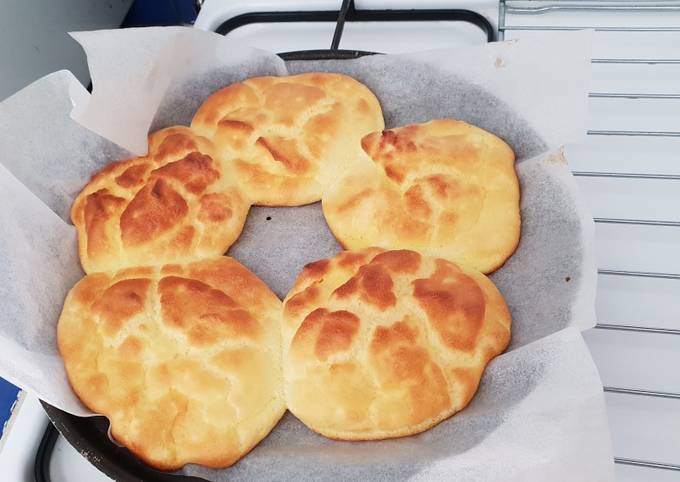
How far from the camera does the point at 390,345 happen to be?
87 centimetres

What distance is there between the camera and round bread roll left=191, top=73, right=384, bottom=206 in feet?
3.74

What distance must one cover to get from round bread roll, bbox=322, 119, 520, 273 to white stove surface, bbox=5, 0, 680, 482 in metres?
0.18

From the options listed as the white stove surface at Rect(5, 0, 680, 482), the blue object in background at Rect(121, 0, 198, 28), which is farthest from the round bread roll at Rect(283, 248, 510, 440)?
the blue object in background at Rect(121, 0, 198, 28)

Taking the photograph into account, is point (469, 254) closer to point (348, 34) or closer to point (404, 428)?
point (404, 428)

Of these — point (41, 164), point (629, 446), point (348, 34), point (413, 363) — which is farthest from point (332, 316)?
point (348, 34)

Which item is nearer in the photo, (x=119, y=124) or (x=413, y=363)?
(x=413, y=363)

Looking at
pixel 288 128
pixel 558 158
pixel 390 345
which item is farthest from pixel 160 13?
pixel 390 345

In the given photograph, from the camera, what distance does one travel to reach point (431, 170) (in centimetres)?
107

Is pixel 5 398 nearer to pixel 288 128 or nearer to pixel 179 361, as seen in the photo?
pixel 179 361

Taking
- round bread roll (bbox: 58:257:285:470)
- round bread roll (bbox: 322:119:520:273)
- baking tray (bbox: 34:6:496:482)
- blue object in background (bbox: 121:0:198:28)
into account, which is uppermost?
round bread roll (bbox: 322:119:520:273)

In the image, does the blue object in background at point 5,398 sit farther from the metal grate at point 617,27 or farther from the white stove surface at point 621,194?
the metal grate at point 617,27

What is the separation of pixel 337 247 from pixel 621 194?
0.49 metres

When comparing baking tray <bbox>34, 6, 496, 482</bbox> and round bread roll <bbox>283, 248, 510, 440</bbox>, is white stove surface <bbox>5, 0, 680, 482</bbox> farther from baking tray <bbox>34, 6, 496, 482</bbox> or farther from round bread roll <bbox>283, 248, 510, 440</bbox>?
round bread roll <bbox>283, 248, 510, 440</bbox>

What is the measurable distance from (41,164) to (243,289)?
0.41m
